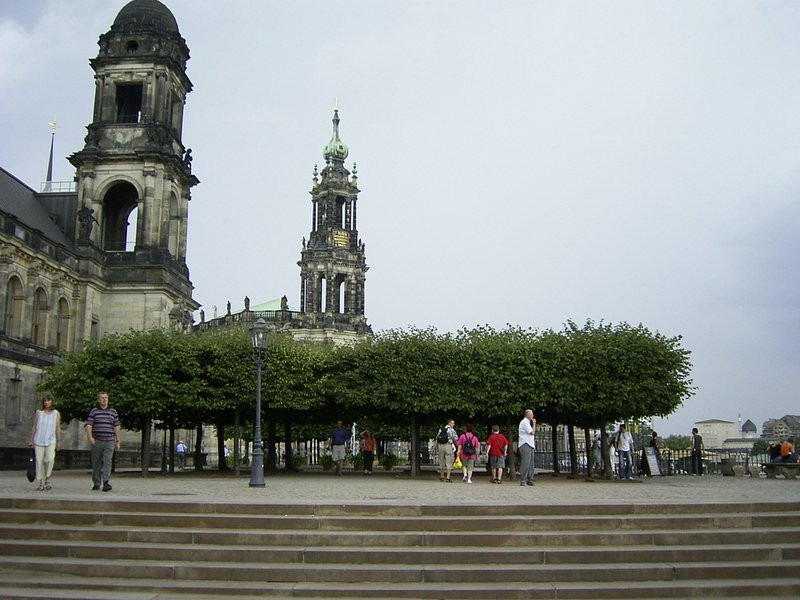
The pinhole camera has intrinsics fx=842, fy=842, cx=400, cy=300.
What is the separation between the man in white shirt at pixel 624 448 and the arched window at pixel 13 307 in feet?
89.6

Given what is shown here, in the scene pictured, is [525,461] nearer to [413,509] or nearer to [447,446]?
[447,446]

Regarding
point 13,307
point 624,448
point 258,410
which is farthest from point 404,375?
point 13,307

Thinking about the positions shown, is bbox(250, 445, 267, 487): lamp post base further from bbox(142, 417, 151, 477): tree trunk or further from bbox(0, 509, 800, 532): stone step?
bbox(142, 417, 151, 477): tree trunk

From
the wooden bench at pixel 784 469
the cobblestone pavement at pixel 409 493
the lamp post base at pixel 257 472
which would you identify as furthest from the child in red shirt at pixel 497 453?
the wooden bench at pixel 784 469

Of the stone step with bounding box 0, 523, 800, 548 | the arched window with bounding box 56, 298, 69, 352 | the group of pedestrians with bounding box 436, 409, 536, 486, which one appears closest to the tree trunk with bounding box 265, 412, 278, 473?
the group of pedestrians with bounding box 436, 409, 536, 486

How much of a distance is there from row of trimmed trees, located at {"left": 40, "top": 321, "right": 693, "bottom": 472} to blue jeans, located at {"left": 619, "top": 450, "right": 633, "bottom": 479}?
1.57 metres

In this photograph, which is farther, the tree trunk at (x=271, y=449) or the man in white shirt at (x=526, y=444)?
the tree trunk at (x=271, y=449)

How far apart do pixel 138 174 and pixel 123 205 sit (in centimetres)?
445

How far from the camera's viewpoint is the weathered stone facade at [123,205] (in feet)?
143

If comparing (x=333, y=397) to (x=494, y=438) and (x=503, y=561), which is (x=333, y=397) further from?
(x=503, y=561)

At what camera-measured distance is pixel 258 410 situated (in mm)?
20891

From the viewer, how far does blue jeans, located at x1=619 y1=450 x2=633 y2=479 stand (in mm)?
26906

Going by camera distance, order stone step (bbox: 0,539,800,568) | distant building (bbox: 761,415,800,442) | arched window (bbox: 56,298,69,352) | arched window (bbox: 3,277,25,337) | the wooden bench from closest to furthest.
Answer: stone step (bbox: 0,539,800,568)
the wooden bench
arched window (bbox: 3,277,25,337)
arched window (bbox: 56,298,69,352)
distant building (bbox: 761,415,800,442)

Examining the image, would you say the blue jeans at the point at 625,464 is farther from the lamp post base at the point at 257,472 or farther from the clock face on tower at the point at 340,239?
the clock face on tower at the point at 340,239
